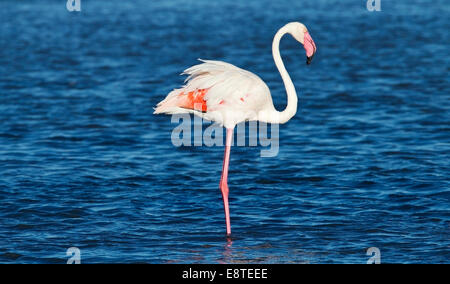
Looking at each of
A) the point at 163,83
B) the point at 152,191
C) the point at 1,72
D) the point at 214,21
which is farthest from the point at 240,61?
the point at 152,191

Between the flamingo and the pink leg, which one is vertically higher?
the flamingo

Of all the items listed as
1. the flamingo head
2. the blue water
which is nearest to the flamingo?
the flamingo head

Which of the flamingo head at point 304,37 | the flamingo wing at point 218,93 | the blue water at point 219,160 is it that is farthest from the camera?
the flamingo head at point 304,37

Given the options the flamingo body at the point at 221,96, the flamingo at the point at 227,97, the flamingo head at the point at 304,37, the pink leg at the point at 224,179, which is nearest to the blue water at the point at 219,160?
the pink leg at the point at 224,179

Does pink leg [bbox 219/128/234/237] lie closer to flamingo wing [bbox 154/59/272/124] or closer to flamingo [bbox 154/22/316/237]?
flamingo [bbox 154/22/316/237]

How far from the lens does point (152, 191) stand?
10.5m

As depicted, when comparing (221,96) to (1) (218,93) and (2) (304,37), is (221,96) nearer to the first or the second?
(1) (218,93)

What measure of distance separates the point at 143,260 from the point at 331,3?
2727 cm

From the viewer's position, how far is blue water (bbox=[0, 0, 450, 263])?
8.61 metres

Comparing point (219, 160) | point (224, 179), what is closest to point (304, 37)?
point (224, 179)

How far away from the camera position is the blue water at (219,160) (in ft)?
28.2

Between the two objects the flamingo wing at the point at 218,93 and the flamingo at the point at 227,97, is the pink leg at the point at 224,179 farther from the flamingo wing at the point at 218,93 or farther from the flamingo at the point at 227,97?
the flamingo wing at the point at 218,93

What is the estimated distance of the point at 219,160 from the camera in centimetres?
1216
